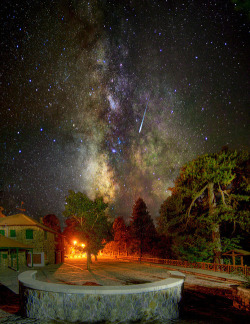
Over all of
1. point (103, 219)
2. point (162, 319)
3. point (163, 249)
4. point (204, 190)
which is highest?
point (204, 190)

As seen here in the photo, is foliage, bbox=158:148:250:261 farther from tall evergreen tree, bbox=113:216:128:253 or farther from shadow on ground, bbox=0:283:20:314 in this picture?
tall evergreen tree, bbox=113:216:128:253

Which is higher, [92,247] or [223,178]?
[223,178]

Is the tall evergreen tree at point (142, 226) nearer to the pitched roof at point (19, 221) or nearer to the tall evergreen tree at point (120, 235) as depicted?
the tall evergreen tree at point (120, 235)

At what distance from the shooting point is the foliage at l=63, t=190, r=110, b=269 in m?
29.1

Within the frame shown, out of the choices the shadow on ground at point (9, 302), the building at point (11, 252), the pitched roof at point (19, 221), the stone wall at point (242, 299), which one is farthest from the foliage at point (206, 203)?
the shadow on ground at point (9, 302)

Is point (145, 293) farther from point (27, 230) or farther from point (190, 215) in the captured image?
point (27, 230)

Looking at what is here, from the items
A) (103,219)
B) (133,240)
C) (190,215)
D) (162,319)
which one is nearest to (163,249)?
(133,240)

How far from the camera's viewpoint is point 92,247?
94.6ft

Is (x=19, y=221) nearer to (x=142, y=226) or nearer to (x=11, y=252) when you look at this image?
(x=11, y=252)

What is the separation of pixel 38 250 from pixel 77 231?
1002 cm

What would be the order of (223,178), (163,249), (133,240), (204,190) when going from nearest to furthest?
(223,178)
(204,190)
(163,249)
(133,240)

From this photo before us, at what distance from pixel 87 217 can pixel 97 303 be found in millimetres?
18357

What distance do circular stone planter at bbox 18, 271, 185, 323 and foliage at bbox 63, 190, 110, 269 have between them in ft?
56.5

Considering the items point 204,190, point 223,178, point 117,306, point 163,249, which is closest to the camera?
point 117,306
